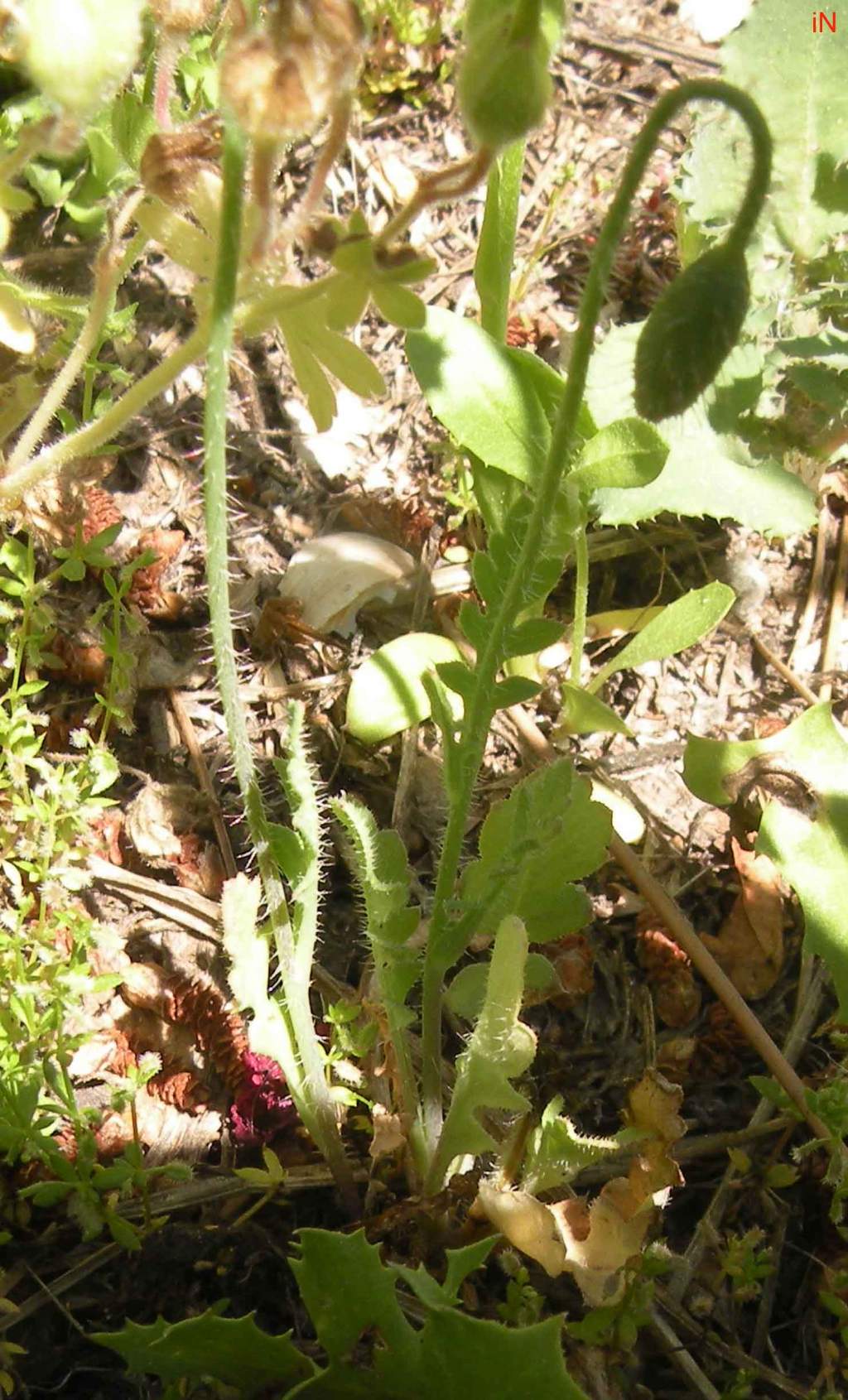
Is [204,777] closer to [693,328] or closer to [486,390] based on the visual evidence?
[486,390]

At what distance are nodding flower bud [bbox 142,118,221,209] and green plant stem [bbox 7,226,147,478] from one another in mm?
229

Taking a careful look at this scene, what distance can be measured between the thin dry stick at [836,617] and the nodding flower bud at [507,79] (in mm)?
1292

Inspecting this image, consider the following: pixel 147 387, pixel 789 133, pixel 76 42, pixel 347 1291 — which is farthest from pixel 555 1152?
pixel 789 133

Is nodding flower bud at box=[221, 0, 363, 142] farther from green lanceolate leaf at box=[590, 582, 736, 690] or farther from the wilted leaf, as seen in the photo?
the wilted leaf

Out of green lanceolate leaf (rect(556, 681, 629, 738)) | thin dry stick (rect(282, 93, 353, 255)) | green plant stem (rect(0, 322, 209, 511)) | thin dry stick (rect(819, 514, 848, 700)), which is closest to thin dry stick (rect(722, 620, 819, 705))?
thin dry stick (rect(819, 514, 848, 700))

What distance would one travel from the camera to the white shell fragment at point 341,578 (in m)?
2.05

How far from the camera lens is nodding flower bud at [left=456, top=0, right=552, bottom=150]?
3.53 feet

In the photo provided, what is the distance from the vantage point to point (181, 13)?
1.32 meters

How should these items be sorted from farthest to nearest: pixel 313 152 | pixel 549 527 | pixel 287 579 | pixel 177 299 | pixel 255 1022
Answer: pixel 313 152
pixel 177 299
pixel 287 579
pixel 255 1022
pixel 549 527

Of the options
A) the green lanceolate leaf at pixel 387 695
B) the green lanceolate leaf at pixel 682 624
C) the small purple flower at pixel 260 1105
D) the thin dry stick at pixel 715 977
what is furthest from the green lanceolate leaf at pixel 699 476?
the small purple flower at pixel 260 1105

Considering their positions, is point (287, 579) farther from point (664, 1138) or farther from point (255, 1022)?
point (664, 1138)

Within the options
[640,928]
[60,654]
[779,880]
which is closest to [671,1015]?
[640,928]

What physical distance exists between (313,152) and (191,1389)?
2116mm

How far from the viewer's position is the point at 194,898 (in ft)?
5.97
